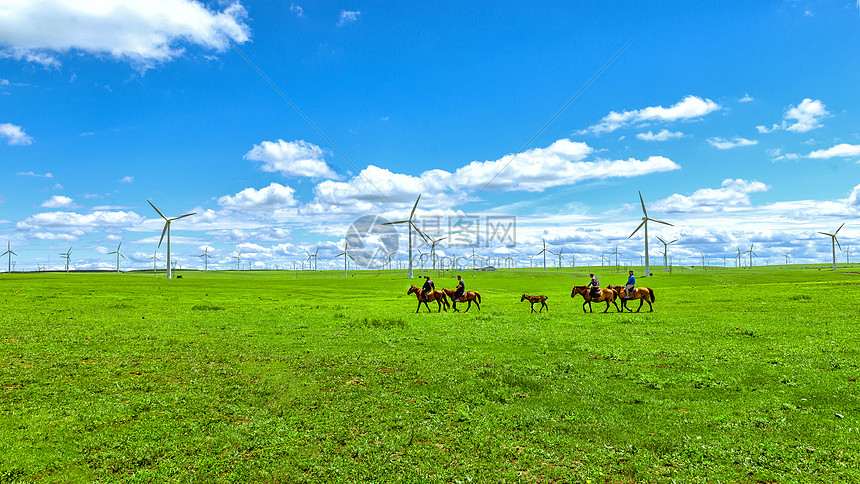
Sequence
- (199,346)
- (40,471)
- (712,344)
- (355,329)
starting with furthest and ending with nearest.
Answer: (355,329) < (199,346) < (712,344) < (40,471)

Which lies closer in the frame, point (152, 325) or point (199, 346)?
point (199, 346)

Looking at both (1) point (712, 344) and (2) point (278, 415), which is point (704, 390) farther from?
(2) point (278, 415)

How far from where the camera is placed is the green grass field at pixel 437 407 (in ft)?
32.0

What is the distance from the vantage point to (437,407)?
13.3 metres

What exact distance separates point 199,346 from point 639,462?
20881 millimetres

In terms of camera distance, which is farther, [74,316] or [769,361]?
[74,316]

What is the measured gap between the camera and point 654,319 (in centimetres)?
3170

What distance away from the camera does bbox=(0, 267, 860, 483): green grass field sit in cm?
976

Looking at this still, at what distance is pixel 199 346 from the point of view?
23.0 meters

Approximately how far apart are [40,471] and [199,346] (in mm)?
13755

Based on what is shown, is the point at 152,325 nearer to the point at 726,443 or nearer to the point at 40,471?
the point at 40,471

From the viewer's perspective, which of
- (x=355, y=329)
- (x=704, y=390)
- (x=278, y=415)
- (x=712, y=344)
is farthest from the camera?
(x=355, y=329)

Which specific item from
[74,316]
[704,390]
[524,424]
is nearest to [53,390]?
[524,424]

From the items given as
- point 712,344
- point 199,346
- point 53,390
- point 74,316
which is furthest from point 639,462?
point 74,316
